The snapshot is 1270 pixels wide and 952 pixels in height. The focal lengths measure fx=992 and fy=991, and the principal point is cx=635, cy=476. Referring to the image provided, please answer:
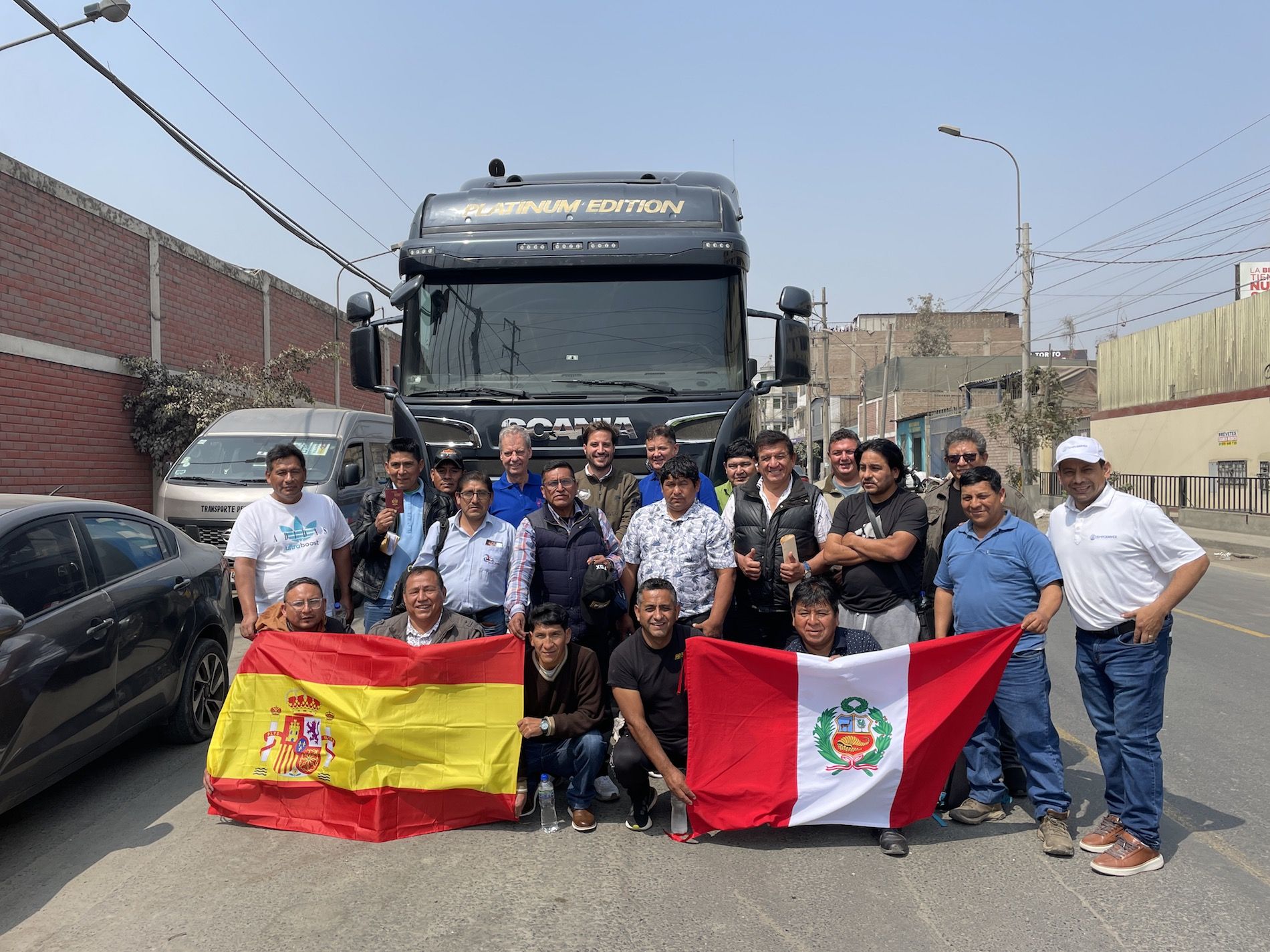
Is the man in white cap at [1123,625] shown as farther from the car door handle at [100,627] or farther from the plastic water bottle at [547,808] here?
the car door handle at [100,627]

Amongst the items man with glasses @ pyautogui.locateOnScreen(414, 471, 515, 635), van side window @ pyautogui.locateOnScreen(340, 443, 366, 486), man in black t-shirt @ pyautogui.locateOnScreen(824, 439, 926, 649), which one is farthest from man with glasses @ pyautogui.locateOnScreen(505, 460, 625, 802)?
van side window @ pyautogui.locateOnScreen(340, 443, 366, 486)

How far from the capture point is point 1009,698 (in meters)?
4.72

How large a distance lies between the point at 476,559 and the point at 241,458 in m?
7.24

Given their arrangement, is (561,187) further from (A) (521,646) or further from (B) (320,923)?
(B) (320,923)

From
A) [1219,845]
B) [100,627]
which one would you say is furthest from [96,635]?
[1219,845]

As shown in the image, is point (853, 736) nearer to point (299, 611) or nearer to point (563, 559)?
point (563, 559)

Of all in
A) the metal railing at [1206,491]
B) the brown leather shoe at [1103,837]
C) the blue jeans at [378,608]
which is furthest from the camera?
the metal railing at [1206,491]

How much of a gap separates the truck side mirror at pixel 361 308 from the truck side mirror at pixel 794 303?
3.32m

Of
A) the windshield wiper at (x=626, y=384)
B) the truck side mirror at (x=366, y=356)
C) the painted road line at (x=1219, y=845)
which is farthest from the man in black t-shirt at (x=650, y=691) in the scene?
the truck side mirror at (x=366, y=356)

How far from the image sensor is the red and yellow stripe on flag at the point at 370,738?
4.79 metres

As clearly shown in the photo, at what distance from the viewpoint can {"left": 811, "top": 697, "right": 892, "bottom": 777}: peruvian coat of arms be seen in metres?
4.68

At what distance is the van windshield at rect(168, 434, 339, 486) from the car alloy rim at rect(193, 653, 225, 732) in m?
5.07

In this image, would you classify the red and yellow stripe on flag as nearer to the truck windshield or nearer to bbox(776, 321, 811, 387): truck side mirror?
the truck windshield

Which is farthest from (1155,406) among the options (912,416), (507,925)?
(507,925)
